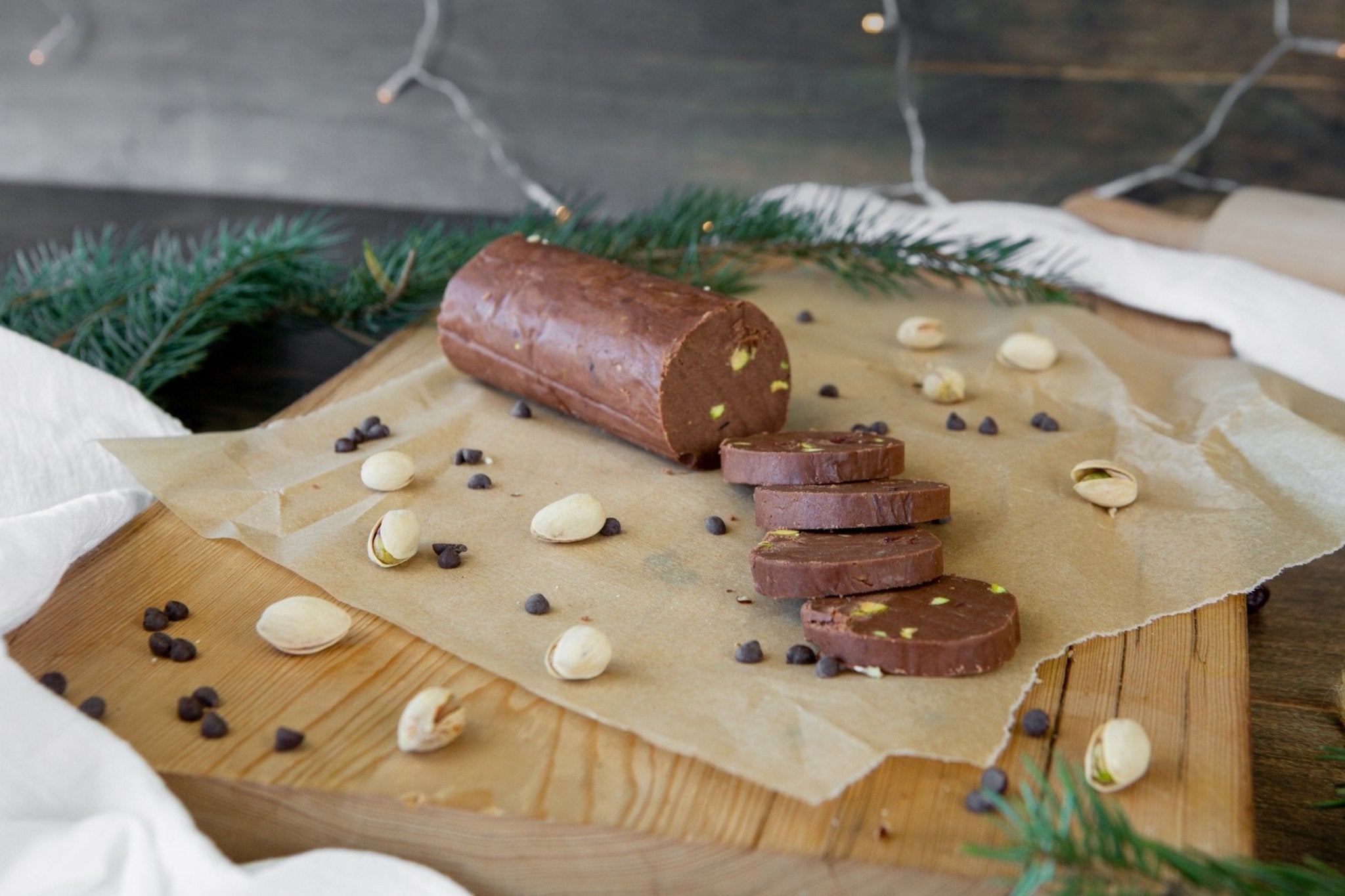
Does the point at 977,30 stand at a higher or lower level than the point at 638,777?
higher

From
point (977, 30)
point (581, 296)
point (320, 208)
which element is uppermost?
point (977, 30)

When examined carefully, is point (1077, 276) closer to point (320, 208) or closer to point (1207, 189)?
point (1207, 189)

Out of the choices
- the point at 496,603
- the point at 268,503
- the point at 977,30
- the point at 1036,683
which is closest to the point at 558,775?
the point at 496,603

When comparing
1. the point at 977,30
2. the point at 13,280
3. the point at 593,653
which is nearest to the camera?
the point at 593,653

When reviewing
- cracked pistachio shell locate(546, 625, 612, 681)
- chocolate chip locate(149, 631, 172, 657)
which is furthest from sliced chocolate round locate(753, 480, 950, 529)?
chocolate chip locate(149, 631, 172, 657)

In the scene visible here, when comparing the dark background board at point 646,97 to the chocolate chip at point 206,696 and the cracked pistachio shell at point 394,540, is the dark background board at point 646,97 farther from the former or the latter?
the chocolate chip at point 206,696

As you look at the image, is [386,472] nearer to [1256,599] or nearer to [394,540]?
[394,540]

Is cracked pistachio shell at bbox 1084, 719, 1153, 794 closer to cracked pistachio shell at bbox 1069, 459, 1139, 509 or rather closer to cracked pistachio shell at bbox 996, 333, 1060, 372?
cracked pistachio shell at bbox 1069, 459, 1139, 509

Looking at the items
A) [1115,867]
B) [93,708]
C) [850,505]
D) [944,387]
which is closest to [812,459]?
[850,505]
